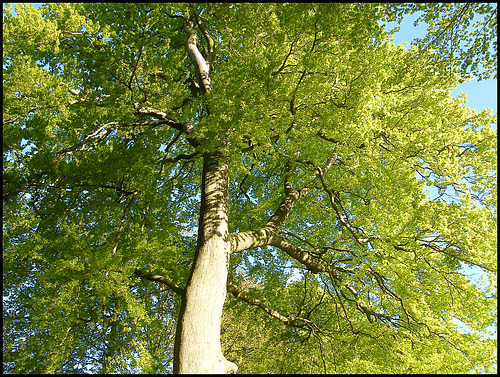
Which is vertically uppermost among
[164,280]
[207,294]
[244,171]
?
[244,171]

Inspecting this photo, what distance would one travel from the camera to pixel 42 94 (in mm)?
5348

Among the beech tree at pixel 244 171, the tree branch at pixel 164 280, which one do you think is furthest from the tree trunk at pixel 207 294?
the tree branch at pixel 164 280

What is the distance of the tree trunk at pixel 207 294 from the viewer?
148 inches

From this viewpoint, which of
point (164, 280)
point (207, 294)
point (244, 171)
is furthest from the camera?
point (164, 280)

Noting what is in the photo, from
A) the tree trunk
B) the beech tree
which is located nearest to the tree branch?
the beech tree

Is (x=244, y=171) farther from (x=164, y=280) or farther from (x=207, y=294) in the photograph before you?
(x=164, y=280)

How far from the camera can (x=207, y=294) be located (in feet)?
14.5

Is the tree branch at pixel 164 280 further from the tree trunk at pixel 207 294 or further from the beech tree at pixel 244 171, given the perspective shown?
the tree trunk at pixel 207 294

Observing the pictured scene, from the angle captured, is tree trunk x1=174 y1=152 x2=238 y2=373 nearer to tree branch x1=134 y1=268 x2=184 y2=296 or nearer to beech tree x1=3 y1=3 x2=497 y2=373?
beech tree x1=3 y1=3 x2=497 y2=373

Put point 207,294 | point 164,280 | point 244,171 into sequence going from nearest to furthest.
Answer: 1. point 207,294
2. point 244,171
3. point 164,280

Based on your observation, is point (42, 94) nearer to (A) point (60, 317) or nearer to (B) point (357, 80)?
(A) point (60, 317)

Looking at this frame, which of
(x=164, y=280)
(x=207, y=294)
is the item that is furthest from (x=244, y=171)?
(x=164, y=280)

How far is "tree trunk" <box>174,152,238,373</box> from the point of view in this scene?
3.76 meters

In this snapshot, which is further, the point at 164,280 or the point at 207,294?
the point at 164,280
